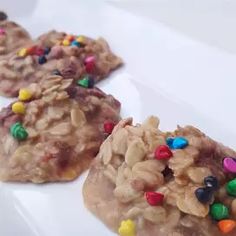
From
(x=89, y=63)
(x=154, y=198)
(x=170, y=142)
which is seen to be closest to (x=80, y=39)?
(x=89, y=63)

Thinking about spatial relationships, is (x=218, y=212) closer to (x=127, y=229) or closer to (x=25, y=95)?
(x=127, y=229)

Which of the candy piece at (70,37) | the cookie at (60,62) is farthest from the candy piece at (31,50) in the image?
the candy piece at (70,37)

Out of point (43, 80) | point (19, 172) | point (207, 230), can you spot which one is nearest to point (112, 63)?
point (43, 80)

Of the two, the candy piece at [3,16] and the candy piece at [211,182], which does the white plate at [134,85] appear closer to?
the candy piece at [3,16]

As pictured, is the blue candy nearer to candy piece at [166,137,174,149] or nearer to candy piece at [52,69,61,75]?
candy piece at [166,137,174,149]

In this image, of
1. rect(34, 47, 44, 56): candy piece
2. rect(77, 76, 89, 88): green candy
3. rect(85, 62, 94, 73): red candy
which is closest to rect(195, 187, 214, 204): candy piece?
rect(77, 76, 89, 88): green candy

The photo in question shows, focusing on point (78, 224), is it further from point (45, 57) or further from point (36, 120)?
point (45, 57)
